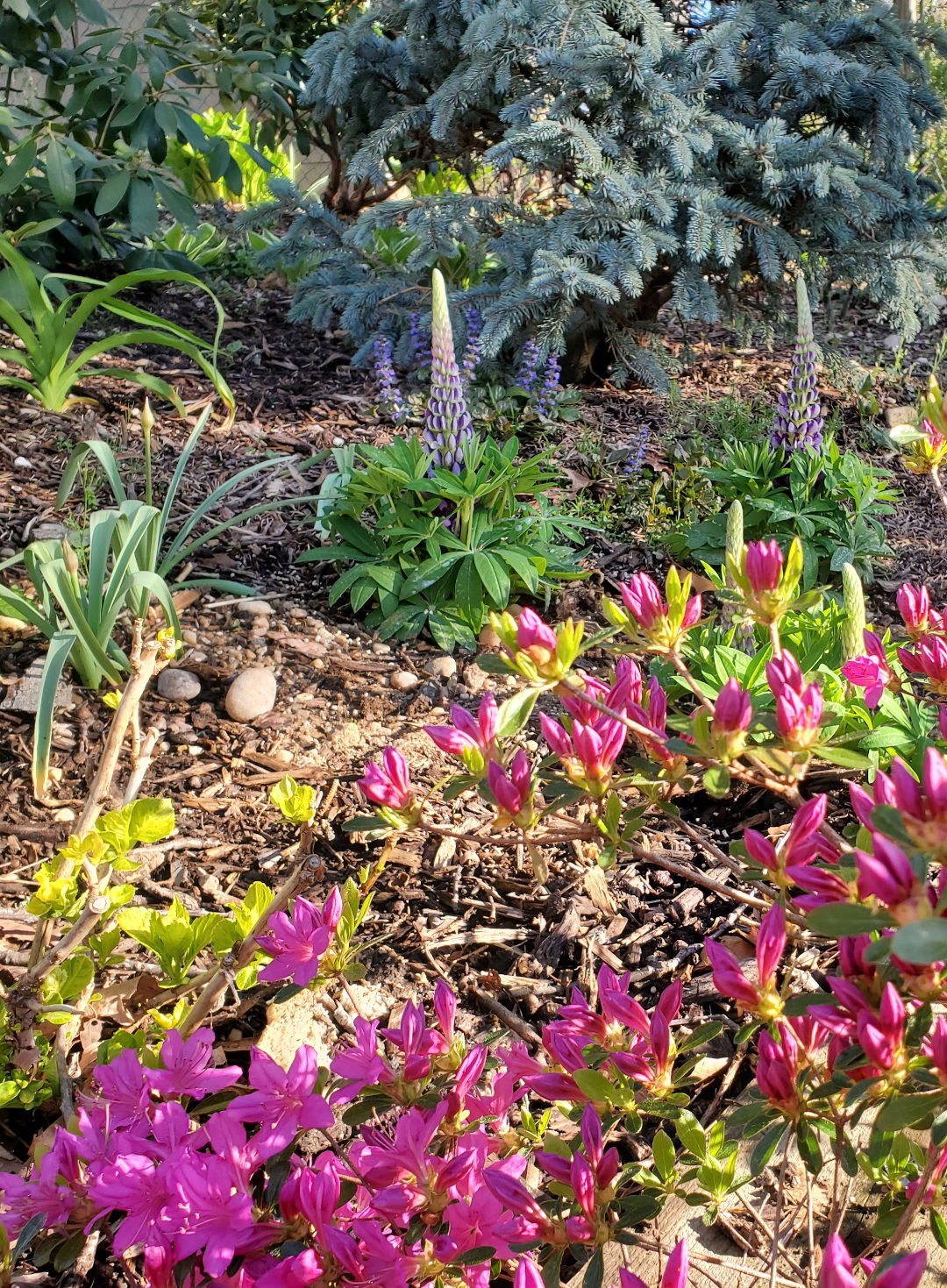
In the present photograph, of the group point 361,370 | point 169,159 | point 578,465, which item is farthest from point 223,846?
point 169,159

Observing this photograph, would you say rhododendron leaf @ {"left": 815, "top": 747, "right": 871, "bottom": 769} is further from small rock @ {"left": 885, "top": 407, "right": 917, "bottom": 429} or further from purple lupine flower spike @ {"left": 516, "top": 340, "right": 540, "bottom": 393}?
small rock @ {"left": 885, "top": 407, "right": 917, "bottom": 429}

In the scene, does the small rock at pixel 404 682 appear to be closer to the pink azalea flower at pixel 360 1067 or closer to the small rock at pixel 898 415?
the pink azalea flower at pixel 360 1067

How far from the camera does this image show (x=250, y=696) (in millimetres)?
2188

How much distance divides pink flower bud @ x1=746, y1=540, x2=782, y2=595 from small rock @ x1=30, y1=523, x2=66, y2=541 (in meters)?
2.12

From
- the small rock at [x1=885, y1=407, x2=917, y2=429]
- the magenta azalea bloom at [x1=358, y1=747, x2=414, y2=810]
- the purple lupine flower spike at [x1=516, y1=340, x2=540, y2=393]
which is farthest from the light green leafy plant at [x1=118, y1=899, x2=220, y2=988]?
the small rock at [x1=885, y1=407, x2=917, y2=429]

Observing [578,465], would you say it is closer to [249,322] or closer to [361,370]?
[361,370]

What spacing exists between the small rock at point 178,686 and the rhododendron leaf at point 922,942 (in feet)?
6.27

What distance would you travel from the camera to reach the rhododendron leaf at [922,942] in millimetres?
517

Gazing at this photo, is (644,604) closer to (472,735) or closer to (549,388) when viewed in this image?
(472,735)

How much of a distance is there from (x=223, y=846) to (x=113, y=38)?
11.7 feet

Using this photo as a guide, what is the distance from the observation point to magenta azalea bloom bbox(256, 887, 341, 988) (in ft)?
3.16

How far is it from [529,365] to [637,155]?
0.86 m

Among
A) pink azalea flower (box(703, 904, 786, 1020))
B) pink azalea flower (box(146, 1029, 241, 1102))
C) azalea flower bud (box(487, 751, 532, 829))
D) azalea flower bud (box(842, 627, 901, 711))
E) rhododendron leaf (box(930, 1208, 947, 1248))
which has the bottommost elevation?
pink azalea flower (box(146, 1029, 241, 1102))

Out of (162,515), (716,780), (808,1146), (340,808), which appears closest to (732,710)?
(716,780)
